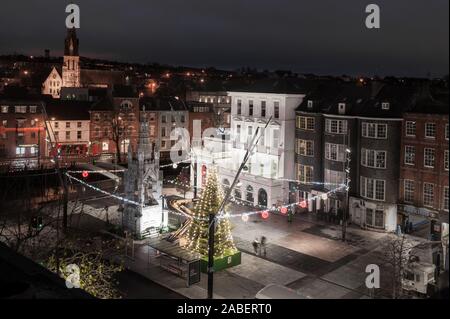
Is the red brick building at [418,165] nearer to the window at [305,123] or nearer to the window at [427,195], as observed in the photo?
the window at [427,195]

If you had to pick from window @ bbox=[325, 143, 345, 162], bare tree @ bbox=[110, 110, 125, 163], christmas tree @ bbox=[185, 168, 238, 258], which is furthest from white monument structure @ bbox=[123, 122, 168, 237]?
bare tree @ bbox=[110, 110, 125, 163]

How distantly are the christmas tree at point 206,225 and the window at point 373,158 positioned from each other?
675 inches

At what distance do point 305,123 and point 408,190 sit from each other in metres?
12.8

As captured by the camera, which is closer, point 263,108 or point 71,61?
point 263,108

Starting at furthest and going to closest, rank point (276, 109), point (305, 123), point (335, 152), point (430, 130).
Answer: point (276, 109) → point (305, 123) → point (335, 152) → point (430, 130)

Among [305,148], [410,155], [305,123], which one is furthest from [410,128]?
[305,148]

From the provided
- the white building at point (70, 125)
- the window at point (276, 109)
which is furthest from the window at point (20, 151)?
the window at point (276, 109)

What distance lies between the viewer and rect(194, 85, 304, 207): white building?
1961 inches

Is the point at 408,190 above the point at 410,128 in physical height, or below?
below

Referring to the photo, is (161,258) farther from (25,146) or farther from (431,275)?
(25,146)

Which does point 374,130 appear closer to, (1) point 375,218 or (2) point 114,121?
(1) point 375,218

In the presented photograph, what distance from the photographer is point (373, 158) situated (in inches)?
1705

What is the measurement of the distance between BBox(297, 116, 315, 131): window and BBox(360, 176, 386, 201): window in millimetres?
7796

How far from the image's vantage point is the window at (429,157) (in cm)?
3429
